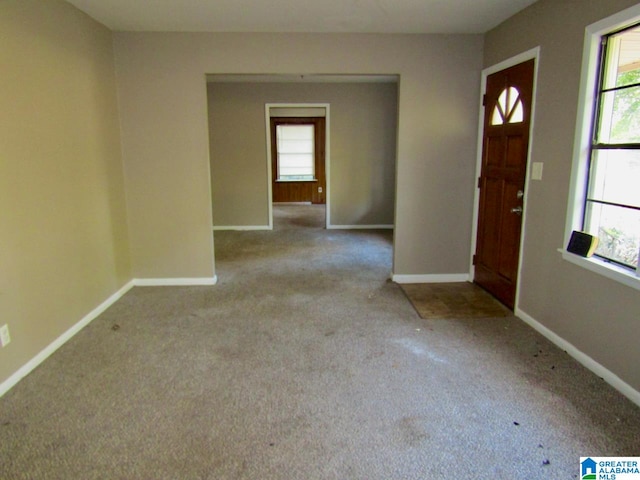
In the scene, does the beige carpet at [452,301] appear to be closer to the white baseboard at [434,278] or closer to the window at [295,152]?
the white baseboard at [434,278]

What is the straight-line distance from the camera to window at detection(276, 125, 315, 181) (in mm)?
10758

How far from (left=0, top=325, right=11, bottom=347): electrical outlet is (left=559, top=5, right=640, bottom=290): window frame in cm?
345

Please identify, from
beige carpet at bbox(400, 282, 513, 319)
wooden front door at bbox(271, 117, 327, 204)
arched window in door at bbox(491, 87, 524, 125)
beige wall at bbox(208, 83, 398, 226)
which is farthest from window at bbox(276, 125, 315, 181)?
arched window in door at bbox(491, 87, 524, 125)

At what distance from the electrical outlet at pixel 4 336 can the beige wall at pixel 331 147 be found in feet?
16.1

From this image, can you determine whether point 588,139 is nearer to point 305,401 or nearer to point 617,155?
point 617,155

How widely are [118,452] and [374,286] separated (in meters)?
2.84

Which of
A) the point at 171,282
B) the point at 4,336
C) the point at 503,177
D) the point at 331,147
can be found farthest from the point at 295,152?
the point at 4,336

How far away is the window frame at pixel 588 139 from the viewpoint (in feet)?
8.14

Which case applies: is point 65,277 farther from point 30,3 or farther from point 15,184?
point 30,3

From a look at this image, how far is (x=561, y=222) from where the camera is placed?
3014mm

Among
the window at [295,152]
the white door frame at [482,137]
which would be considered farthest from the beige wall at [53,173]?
the window at [295,152]

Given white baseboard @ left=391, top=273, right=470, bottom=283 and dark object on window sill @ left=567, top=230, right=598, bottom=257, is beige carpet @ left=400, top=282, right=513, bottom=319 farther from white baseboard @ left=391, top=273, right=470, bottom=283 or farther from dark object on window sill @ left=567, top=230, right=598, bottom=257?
dark object on window sill @ left=567, top=230, right=598, bottom=257

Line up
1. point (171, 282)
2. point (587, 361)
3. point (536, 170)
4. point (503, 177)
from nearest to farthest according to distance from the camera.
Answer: point (587, 361) < point (536, 170) < point (503, 177) < point (171, 282)

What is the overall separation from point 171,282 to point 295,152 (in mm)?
7010
